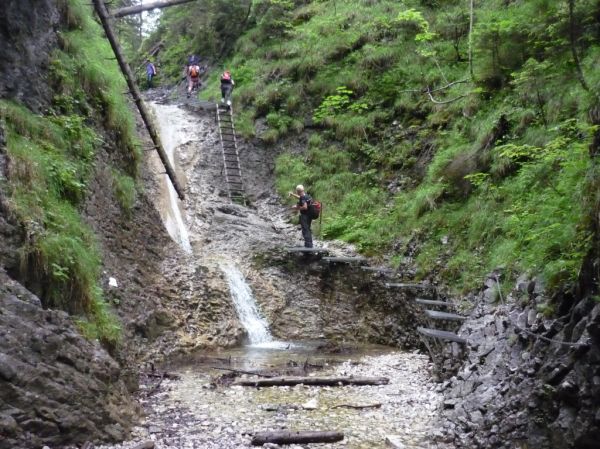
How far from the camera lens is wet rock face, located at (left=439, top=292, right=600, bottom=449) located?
4.39m

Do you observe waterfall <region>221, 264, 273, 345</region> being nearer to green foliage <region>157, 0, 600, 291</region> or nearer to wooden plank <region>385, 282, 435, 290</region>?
wooden plank <region>385, 282, 435, 290</region>

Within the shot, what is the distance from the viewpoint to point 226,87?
19.8 m

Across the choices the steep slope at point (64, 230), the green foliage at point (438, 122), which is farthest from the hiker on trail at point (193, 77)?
the steep slope at point (64, 230)

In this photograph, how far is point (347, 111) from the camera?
56.9ft

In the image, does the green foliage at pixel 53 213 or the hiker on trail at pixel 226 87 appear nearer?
the green foliage at pixel 53 213

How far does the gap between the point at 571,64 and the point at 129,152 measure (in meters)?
9.78

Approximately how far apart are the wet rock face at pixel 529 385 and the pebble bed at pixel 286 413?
1.78 ft

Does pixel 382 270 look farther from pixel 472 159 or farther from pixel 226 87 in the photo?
pixel 226 87

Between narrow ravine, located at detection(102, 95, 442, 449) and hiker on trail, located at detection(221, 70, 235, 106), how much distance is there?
4696 mm

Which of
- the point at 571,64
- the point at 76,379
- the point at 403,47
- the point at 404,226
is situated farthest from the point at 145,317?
the point at 403,47

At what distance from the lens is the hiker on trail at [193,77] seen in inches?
940

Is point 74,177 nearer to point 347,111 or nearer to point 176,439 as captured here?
point 176,439

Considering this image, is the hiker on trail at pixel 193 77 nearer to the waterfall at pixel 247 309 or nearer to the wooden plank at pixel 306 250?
the wooden plank at pixel 306 250

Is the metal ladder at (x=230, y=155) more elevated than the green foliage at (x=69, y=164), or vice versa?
the metal ladder at (x=230, y=155)
